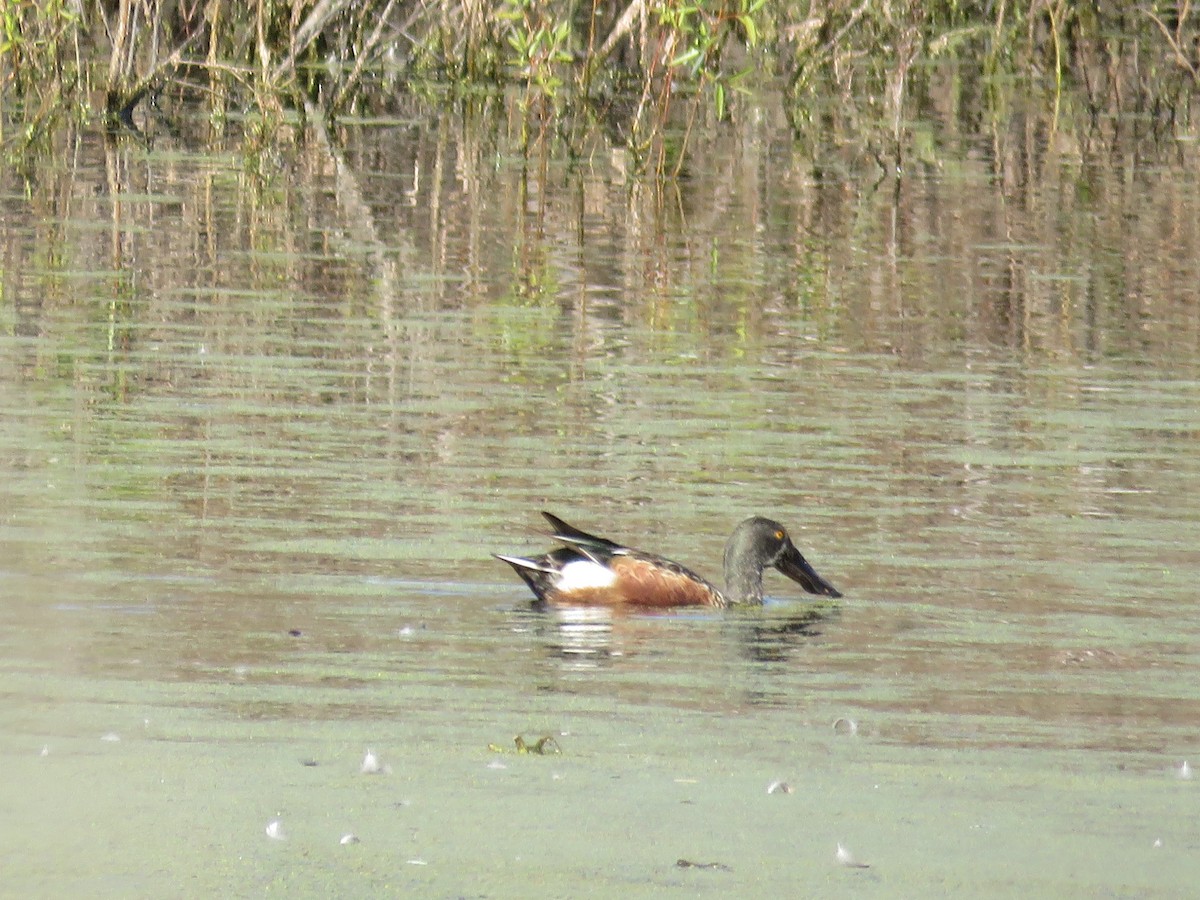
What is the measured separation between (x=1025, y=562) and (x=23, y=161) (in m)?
11.3

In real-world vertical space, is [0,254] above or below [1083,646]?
above

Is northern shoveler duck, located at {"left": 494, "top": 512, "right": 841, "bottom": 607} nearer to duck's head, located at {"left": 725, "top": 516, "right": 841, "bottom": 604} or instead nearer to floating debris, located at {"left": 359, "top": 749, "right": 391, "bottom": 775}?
duck's head, located at {"left": 725, "top": 516, "right": 841, "bottom": 604}

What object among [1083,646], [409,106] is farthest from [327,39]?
[1083,646]

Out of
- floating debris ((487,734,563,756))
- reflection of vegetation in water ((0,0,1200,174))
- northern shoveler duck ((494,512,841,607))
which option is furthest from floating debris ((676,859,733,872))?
reflection of vegetation in water ((0,0,1200,174))

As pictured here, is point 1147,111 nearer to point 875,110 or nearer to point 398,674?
point 875,110

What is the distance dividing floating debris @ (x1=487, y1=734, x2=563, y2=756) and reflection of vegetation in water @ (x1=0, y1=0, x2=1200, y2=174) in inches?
395

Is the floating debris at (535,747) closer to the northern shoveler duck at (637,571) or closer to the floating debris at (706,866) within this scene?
the floating debris at (706,866)

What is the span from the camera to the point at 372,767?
5.78m

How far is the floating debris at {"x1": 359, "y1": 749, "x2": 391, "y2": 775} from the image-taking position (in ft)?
18.9

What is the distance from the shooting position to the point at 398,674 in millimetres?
6699

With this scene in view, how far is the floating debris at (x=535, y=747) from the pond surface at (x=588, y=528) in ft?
0.06

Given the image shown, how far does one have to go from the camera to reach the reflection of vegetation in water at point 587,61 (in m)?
19.0

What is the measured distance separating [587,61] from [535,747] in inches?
618

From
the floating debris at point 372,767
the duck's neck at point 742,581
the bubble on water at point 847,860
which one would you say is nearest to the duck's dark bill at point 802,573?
the duck's neck at point 742,581
